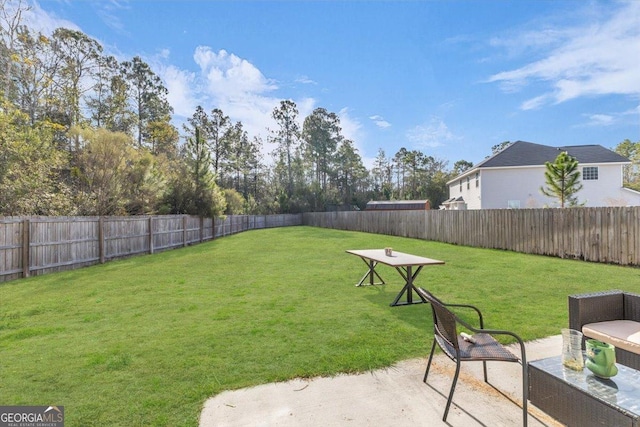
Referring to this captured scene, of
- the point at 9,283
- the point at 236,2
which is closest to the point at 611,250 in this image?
the point at 236,2

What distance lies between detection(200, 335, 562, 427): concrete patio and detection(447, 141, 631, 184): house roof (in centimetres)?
2150

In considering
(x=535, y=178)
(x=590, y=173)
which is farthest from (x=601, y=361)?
(x=590, y=173)

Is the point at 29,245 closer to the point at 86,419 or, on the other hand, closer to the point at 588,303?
the point at 86,419

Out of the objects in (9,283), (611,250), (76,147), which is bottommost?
(9,283)

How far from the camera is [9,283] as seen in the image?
25.4 feet

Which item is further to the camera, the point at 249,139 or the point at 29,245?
the point at 249,139

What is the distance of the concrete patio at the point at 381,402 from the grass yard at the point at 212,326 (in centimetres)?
19

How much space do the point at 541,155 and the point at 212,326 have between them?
82.3ft

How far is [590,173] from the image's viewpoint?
20188mm

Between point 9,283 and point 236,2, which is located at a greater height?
point 236,2

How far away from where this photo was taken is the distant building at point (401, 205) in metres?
41.3

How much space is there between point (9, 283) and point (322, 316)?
8.52m

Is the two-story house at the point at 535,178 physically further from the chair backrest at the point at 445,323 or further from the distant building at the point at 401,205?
the chair backrest at the point at 445,323

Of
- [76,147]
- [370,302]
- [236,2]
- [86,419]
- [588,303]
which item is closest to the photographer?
[86,419]
